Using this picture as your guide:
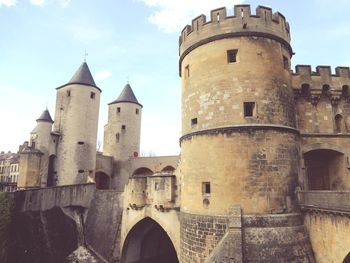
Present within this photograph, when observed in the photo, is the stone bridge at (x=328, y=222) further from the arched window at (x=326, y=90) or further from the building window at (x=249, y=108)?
the arched window at (x=326, y=90)

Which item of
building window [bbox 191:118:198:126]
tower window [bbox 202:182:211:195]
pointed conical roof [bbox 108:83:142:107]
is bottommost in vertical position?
tower window [bbox 202:182:211:195]

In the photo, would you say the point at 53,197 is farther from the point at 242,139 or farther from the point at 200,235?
the point at 242,139

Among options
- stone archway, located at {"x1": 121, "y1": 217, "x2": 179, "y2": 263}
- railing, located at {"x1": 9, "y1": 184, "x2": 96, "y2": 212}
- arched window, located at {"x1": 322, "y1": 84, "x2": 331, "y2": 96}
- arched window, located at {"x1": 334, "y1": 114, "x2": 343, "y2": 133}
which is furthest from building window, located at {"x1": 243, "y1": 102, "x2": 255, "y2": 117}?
railing, located at {"x1": 9, "y1": 184, "x2": 96, "y2": 212}

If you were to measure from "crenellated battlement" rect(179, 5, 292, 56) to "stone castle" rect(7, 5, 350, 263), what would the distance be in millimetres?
41

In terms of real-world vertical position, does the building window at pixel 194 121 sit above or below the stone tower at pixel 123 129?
below

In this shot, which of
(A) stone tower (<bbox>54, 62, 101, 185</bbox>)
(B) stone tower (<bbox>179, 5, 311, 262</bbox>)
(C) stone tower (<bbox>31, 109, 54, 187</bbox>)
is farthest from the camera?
(A) stone tower (<bbox>54, 62, 101, 185</bbox>)

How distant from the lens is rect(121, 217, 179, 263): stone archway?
600 inches

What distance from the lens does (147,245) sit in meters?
16.6

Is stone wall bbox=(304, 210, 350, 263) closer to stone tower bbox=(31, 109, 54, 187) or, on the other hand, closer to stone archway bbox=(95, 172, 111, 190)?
stone tower bbox=(31, 109, 54, 187)

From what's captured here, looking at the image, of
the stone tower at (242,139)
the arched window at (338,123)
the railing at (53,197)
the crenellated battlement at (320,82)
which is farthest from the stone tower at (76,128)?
the arched window at (338,123)

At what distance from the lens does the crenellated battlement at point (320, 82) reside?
1203cm

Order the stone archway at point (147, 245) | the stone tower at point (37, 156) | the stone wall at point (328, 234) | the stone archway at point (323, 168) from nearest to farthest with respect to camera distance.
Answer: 1. the stone wall at point (328, 234)
2. the stone archway at point (323, 168)
3. the stone archway at point (147, 245)
4. the stone tower at point (37, 156)

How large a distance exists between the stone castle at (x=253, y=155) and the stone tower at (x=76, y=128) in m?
6.50

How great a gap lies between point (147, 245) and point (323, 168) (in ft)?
35.5
